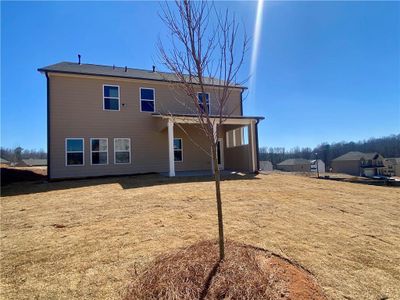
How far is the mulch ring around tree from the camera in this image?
8.77ft

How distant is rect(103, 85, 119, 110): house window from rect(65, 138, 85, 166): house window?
2.23 metres

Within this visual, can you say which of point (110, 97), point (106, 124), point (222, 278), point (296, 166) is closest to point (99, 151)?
point (106, 124)

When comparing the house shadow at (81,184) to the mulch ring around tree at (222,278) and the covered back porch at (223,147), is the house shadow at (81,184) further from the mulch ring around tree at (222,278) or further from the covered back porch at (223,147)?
the mulch ring around tree at (222,278)

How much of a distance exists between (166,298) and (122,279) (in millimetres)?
723

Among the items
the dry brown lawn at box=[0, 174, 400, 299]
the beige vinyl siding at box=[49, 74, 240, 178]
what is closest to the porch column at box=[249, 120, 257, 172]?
the beige vinyl siding at box=[49, 74, 240, 178]

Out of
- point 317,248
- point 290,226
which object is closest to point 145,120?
point 290,226

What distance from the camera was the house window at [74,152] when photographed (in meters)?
12.7

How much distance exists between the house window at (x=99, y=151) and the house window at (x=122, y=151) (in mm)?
493

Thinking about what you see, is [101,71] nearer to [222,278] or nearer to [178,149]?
[178,149]

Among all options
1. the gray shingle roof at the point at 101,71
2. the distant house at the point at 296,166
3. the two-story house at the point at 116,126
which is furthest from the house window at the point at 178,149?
the distant house at the point at 296,166

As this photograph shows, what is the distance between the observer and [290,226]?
5047 mm

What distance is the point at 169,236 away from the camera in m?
4.37

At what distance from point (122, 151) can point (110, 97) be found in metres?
2.89

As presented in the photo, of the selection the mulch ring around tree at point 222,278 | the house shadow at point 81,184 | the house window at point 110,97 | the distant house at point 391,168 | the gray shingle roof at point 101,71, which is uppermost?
the gray shingle roof at point 101,71
